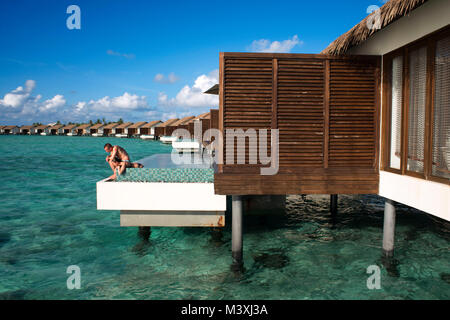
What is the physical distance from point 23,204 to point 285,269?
1364cm

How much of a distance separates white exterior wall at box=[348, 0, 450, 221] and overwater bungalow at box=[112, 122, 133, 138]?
89267 mm

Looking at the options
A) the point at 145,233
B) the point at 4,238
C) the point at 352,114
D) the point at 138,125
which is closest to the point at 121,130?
the point at 138,125

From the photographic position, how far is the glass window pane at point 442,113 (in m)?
4.57

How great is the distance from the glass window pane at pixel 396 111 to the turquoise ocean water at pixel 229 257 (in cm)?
279

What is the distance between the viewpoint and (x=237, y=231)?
6645 mm

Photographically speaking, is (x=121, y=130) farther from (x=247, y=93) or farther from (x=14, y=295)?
(x=247, y=93)

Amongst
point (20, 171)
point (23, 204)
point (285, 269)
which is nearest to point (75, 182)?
point (23, 204)

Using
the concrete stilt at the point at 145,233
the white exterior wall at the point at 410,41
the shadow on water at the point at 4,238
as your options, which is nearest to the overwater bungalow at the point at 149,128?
the shadow on water at the point at 4,238

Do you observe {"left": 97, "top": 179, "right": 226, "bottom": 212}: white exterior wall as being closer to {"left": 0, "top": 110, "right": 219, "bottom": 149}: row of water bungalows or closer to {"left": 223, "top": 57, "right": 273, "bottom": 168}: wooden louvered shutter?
{"left": 223, "top": 57, "right": 273, "bottom": 168}: wooden louvered shutter

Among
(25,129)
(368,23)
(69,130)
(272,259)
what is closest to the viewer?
(368,23)

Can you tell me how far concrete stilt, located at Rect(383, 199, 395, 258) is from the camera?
258 inches

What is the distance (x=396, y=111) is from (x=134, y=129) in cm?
8806

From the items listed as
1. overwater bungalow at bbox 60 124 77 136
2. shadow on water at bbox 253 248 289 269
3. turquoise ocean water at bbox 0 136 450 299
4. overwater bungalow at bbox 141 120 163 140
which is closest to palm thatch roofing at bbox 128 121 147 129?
overwater bungalow at bbox 141 120 163 140
